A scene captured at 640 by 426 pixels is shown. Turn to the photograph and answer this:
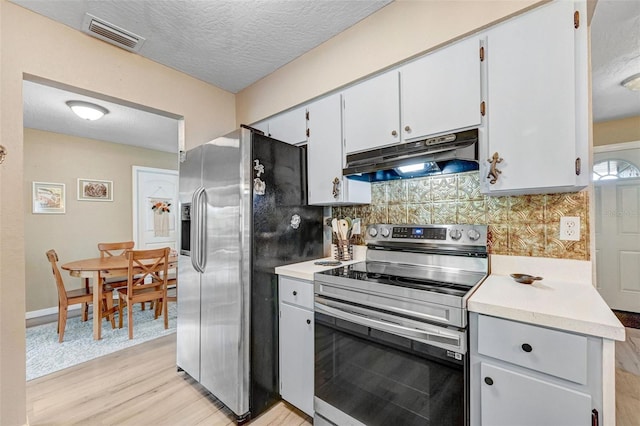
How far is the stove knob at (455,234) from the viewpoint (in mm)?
1687

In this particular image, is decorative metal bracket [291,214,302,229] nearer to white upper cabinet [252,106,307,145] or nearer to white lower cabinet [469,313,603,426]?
white upper cabinet [252,106,307,145]

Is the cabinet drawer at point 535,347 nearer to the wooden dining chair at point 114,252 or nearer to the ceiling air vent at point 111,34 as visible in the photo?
the ceiling air vent at point 111,34

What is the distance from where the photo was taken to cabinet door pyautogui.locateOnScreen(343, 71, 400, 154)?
1746 mm

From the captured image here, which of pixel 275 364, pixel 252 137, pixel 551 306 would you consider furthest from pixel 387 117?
pixel 275 364

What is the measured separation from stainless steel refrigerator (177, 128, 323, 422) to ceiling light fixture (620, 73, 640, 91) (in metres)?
2.99

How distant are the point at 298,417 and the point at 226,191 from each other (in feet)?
5.14

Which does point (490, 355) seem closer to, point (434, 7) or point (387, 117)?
point (387, 117)

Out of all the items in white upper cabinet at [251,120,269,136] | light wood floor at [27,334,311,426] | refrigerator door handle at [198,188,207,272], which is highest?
white upper cabinet at [251,120,269,136]

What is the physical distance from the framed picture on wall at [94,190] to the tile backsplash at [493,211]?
4506mm

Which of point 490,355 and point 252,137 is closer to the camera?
point 490,355

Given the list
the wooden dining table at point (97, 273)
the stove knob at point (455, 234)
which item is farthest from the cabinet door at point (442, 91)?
Answer: the wooden dining table at point (97, 273)

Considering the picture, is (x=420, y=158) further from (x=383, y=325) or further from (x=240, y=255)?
(x=240, y=255)

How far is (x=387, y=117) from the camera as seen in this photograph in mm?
1772

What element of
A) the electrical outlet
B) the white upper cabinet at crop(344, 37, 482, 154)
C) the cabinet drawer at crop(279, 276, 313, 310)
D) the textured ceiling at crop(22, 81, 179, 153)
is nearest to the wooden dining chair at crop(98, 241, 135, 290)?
the textured ceiling at crop(22, 81, 179, 153)
